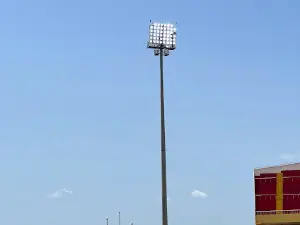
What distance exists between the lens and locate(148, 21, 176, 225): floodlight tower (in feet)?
124

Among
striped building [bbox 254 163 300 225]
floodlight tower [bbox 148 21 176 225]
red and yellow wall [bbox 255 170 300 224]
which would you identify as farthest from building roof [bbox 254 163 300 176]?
floodlight tower [bbox 148 21 176 225]

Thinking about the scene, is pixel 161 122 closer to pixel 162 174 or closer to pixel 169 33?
pixel 162 174

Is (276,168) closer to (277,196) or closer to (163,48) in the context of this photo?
(277,196)

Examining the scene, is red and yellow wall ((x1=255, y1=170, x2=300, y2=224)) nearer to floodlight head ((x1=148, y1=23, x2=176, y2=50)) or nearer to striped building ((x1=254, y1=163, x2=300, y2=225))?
striped building ((x1=254, y1=163, x2=300, y2=225))

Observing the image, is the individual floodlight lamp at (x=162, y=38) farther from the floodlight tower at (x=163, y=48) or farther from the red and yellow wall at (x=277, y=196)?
the red and yellow wall at (x=277, y=196)

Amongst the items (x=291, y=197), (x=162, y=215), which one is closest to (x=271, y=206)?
(x=291, y=197)

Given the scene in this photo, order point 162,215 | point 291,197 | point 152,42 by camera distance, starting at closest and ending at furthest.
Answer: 1. point 162,215
2. point 152,42
3. point 291,197

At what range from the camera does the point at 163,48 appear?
42844 mm

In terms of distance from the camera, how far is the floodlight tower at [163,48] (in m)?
37.9

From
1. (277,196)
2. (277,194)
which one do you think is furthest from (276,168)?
(277,196)

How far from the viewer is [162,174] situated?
37938 millimetres

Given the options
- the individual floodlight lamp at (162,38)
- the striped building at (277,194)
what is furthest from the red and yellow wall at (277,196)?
the individual floodlight lamp at (162,38)

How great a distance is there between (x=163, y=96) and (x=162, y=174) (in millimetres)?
4302

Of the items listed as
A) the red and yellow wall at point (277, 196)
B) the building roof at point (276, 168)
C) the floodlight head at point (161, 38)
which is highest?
the floodlight head at point (161, 38)
